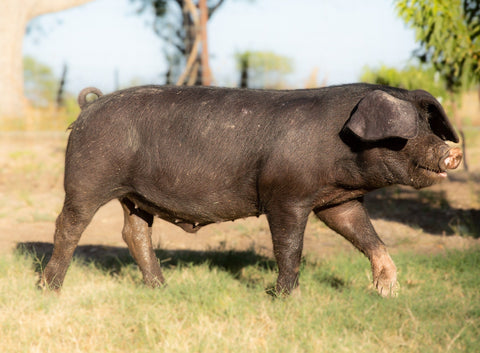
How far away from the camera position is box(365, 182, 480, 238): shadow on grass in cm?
682

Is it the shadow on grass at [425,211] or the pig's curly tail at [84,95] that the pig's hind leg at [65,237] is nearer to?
the pig's curly tail at [84,95]

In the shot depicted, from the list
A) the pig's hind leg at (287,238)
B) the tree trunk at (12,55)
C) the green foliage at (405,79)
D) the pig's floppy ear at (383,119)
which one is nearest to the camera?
the pig's floppy ear at (383,119)

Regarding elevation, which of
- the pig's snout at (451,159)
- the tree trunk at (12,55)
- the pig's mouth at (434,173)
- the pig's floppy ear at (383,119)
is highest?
the pig's floppy ear at (383,119)

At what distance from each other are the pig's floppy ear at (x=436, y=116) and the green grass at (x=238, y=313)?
112 centimetres

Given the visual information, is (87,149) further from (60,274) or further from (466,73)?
(466,73)

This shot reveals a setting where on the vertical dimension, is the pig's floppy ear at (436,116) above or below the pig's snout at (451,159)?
above

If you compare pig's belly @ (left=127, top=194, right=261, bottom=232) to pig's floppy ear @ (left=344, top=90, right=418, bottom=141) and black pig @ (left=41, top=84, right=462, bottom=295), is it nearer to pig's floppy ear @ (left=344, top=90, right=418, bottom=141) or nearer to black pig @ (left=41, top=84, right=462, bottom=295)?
black pig @ (left=41, top=84, right=462, bottom=295)

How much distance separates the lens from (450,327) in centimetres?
370

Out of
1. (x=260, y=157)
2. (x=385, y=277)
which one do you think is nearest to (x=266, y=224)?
(x=385, y=277)

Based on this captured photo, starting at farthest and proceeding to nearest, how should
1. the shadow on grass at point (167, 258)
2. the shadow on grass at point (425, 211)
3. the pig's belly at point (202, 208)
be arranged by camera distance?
the shadow on grass at point (425, 211) → the shadow on grass at point (167, 258) → the pig's belly at point (202, 208)

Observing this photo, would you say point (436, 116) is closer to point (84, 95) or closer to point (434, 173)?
point (434, 173)

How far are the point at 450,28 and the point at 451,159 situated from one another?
3.56m

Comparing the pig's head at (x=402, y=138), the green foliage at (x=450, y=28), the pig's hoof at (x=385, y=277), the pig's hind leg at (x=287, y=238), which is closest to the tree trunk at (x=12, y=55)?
the green foliage at (x=450, y=28)

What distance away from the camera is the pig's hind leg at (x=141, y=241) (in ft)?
15.3
